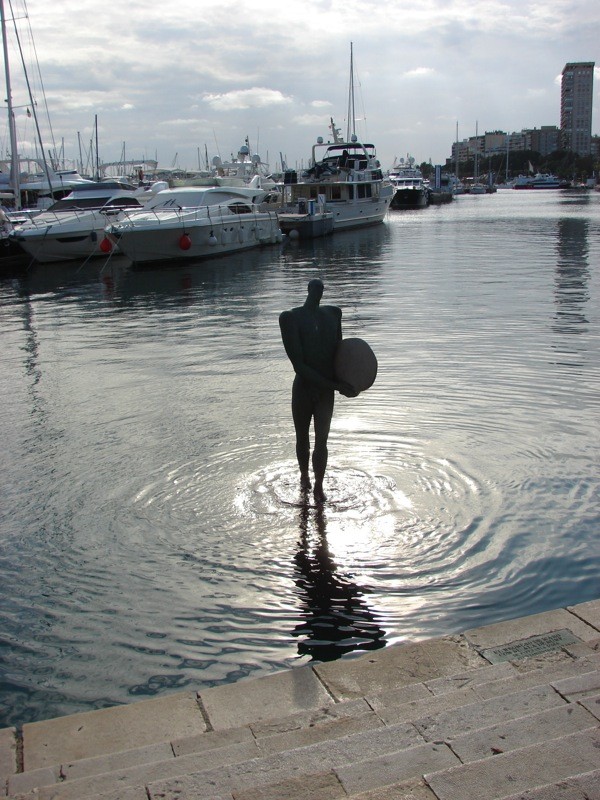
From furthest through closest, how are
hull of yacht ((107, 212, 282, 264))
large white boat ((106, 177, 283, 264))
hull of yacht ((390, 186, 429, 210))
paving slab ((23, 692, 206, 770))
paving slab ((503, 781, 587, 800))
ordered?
hull of yacht ((390, 186, 429, 210)) < large white boat ((106, 177, 283, 264)) < hull of yacht ((107, 212, 282, 264)) < paving slab ((23, 692, 206, 770)) < paving slab ((503, 781, 587, 800))

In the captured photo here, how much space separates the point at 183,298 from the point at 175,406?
12456mm

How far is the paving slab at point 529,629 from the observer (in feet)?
14.1

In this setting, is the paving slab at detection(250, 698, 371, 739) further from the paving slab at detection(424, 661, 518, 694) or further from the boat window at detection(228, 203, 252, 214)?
the boat window at detection(228, 203, 252, 214)

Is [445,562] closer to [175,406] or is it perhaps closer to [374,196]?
[175,406]

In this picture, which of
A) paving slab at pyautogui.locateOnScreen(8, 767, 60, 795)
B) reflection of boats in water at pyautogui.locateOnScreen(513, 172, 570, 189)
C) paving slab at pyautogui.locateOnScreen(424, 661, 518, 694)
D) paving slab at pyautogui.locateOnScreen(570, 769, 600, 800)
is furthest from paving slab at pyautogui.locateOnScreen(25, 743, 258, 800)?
reflection of boats in water at pyautogui.locateOnScreen(513, 172, 570, 189)

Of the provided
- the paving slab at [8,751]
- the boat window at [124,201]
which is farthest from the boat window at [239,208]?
the paving slab at [8,751]

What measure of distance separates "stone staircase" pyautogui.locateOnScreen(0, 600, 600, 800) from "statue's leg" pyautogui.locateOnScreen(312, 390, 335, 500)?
2.54 m

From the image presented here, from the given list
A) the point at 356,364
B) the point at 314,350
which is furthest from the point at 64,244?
the point at 356,364

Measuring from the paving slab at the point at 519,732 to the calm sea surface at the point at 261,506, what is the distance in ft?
5.53

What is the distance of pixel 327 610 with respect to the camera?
5.27 metres

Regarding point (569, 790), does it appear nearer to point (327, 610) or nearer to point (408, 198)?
point (327, 610)

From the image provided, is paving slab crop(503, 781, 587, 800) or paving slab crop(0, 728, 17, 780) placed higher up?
paving slab crop(503, 781, 587, 800)

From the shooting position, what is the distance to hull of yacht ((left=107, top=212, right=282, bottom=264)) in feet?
103

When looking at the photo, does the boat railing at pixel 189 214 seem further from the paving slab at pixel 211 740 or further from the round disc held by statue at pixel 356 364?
the paving slab at pixel 211 740
